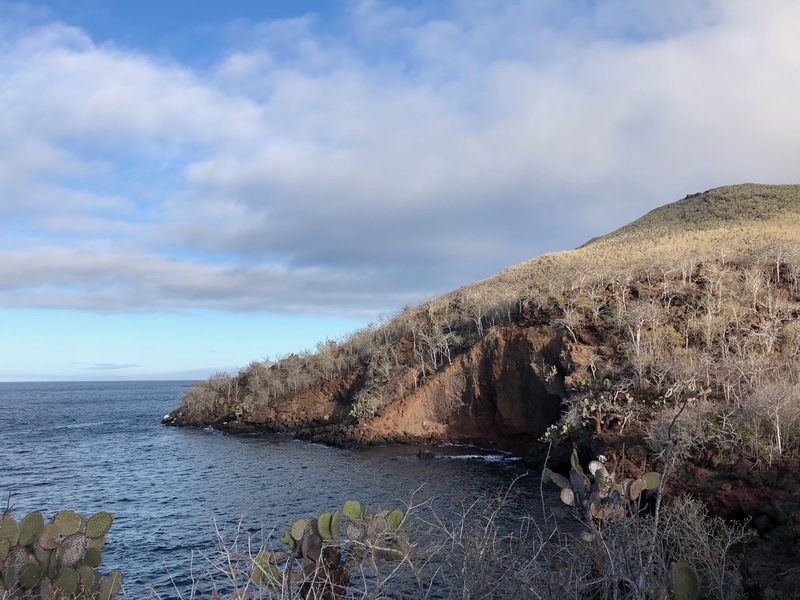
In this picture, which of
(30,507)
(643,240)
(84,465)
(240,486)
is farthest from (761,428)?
(643,240)

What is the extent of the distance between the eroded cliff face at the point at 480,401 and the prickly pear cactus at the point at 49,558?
26.1 m

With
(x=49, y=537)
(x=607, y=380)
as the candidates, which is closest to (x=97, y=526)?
(x=49, y=537)

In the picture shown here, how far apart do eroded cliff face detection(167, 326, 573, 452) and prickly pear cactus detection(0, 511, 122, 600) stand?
26.1 m

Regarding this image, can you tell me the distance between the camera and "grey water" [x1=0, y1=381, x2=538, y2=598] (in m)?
19.8

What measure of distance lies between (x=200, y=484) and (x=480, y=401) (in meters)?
18.3

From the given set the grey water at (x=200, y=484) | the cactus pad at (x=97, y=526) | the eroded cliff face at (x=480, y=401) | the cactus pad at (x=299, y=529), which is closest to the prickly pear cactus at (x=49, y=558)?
the cactus pad at (x=97, y=526)

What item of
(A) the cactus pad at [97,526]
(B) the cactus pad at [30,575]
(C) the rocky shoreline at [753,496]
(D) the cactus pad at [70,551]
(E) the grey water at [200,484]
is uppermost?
(A) the cactus pad at [97,526]

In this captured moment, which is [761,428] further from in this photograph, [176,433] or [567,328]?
[176,433]

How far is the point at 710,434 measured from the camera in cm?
1956

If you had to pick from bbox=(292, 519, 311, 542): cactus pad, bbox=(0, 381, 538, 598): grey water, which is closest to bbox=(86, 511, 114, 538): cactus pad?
bbox=(292, 519, 311, 542): cactus pad

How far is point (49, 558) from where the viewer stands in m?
8.20

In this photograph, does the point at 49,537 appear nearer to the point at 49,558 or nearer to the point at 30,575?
the point at 49,558

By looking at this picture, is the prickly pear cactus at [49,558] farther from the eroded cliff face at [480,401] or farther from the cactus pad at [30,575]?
the eroded cliff face at [480,401]

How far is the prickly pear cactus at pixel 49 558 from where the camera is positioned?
25.7ft
